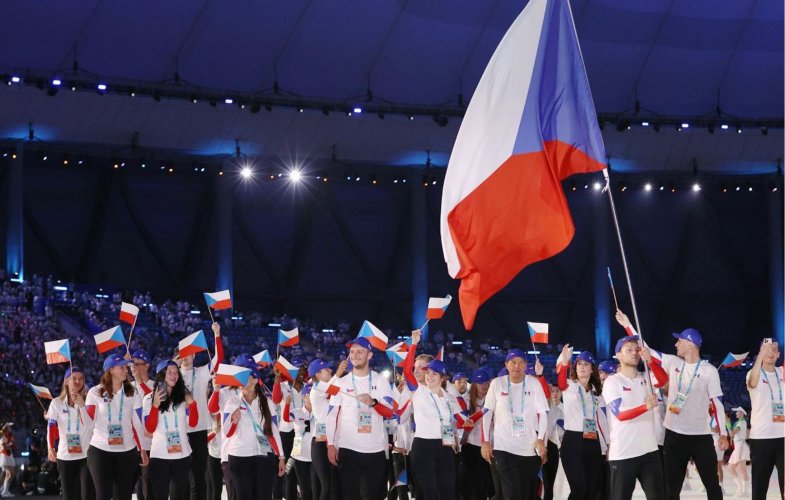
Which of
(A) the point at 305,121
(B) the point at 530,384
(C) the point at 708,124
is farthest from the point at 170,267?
(B) the point at 530,384

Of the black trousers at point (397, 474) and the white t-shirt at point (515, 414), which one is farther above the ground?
the white t-shirt at point (515, 414)

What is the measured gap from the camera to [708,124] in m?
38.3

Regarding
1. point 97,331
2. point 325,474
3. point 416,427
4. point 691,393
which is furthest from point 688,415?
point 97,331

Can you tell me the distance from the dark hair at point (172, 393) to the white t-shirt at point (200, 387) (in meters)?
0.88

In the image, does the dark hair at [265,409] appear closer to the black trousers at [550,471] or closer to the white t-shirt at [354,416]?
the white t-shirt at [354,416]

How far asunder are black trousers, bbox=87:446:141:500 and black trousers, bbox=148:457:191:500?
0.75 ft

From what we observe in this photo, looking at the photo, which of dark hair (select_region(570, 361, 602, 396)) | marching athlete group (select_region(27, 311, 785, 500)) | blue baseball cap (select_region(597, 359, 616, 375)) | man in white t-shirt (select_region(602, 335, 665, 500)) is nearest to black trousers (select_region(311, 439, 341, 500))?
marching athlete group (select_region(27, 311, 785, 500))

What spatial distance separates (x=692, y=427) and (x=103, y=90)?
956 inches

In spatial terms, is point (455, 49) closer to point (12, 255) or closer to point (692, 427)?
point (12, 255)

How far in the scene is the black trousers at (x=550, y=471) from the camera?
1430 cm

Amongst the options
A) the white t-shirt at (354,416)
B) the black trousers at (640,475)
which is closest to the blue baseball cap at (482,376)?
the white t-shirt at (354,416)

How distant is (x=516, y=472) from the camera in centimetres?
1199

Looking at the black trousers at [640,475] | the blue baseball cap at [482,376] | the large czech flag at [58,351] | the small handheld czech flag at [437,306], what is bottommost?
the black trousers at [640,475]

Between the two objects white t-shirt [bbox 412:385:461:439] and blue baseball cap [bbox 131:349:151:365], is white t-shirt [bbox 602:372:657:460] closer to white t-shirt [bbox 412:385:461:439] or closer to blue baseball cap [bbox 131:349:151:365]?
white t-shirt [bbox 412:385:461:439]
